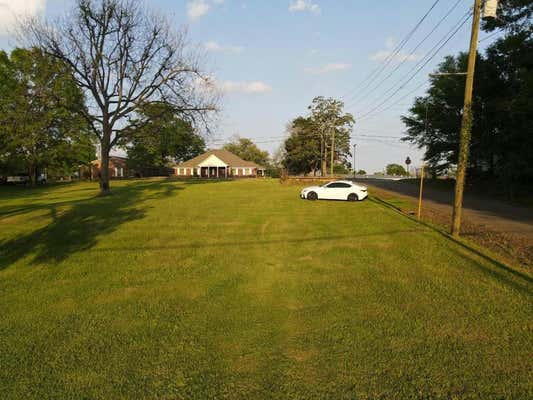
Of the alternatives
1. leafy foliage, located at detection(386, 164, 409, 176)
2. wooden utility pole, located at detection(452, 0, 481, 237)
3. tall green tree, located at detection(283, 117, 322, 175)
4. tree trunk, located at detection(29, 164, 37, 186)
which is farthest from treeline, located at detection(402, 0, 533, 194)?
leafy foliage, located at detection(386, 164, 409, 176)

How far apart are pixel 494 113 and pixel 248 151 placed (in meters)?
81.9

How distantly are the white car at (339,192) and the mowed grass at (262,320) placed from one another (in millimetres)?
9573

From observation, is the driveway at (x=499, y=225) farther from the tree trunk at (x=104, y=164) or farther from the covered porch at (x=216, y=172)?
the covered porch at (x=216, y=172)

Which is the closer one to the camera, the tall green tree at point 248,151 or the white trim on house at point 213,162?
the white trim on house at point 213,162

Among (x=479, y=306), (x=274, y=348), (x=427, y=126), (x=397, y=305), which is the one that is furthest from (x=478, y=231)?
(x=427, y=126)

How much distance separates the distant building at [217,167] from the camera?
6638cm

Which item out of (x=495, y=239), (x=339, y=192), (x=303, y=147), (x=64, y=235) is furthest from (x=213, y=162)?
(x=495, y=239)

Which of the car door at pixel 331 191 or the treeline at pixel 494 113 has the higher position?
the treeline at pixel 494 113

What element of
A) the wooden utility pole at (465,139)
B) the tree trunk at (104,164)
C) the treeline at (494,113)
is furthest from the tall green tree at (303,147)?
the wooden utility pole at (465,139)

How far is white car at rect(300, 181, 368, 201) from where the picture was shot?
19656mm

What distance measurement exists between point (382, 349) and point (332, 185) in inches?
650

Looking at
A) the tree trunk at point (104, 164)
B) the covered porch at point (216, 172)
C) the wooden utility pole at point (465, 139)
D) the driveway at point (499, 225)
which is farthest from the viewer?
the covered porch at point (216, 172)

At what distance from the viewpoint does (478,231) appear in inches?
413

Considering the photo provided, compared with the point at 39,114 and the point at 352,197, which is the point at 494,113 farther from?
the point at 39,114
